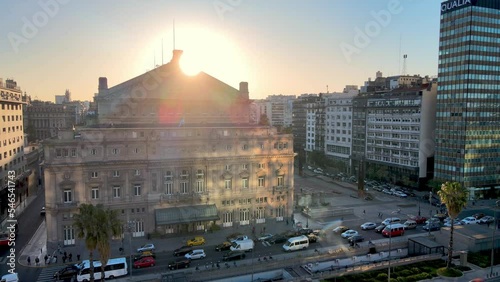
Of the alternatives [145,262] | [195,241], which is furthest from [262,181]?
[145,262]

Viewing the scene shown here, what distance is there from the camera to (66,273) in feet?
159

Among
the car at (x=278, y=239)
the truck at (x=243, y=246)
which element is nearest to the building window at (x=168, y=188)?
the truck at (x=243, y=246)

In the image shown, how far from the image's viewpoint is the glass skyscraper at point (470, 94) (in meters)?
89.6

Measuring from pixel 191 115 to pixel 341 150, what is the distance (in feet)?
235

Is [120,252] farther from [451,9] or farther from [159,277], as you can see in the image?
[451,9]

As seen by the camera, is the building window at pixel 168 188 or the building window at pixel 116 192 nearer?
the building window at pixel 116 192

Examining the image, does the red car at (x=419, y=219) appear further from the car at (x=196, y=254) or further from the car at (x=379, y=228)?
the car at (x=196, y=254)

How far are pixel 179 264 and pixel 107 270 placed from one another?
9223 millimetres

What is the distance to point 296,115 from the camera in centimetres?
16438

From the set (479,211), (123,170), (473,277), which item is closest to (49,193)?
(123,170)

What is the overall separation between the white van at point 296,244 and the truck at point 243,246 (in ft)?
17.7

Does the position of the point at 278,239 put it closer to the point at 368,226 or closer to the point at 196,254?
the point at 196,254

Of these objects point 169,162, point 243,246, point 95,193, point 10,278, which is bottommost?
point 243,246

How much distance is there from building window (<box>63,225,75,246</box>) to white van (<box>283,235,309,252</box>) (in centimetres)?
3334
